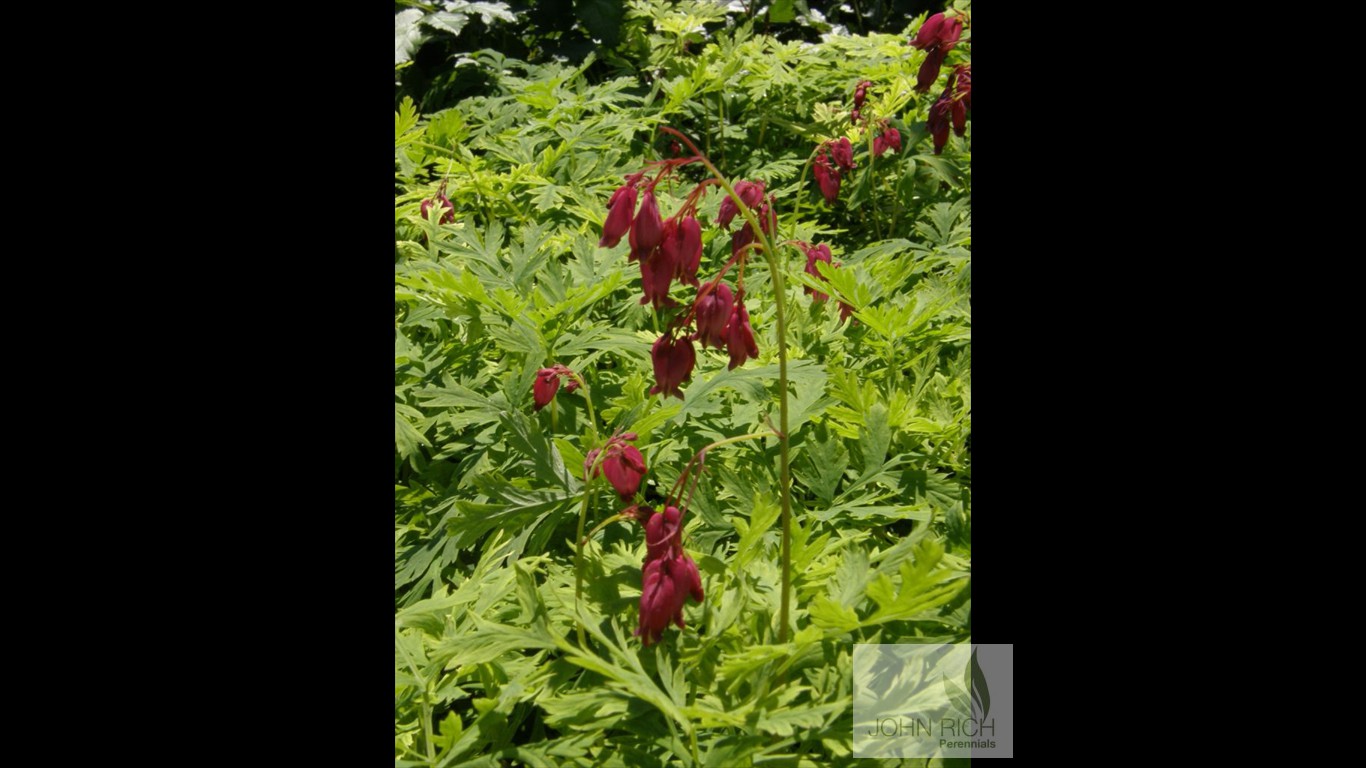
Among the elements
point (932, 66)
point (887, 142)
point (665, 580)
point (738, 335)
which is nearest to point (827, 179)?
point (887, 142)

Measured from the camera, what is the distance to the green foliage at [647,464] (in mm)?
1181

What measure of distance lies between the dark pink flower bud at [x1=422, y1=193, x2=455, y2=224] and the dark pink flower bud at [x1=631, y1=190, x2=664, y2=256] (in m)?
1.83

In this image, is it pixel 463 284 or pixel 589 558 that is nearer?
pixel 589 558

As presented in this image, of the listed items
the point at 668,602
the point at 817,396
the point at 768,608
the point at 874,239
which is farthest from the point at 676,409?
the point at 874,239

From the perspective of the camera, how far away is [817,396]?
1708mm

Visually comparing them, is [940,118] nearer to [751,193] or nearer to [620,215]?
[751,193]

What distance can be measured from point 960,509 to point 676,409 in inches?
19.7

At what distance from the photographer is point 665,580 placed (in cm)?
114

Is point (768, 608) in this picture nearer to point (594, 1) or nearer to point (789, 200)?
point (789, 200)

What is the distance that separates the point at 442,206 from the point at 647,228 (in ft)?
6.15

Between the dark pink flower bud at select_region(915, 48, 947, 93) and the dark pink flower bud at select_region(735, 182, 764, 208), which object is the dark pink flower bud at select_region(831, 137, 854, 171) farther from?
the dark pink flower bud at select_region(735, 182, 764, 208)

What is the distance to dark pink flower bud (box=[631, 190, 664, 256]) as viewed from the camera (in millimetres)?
1093

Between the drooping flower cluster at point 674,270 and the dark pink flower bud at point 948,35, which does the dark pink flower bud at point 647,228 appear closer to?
the drooping flower cluster at point 674,270

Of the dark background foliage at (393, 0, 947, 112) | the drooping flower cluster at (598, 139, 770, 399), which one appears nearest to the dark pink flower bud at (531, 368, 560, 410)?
the drooping flower cluster at (598, 139, 770, 399)
